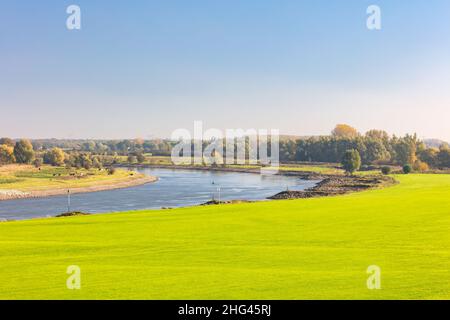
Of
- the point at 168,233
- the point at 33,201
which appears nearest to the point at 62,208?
the point at 33,201

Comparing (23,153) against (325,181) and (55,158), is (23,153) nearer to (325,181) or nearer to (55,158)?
A: (55,158)

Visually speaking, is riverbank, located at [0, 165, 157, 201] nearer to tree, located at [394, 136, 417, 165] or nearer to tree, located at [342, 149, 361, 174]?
tree, located at [342, 149, 361, 174]

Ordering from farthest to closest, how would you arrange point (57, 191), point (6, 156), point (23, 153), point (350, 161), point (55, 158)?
1. point (23, 153)
2. point (6, 156)
3. point (55, 158)
4. point (350, 161)
5. point (57, 191)

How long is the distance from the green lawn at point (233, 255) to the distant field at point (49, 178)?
77.4m

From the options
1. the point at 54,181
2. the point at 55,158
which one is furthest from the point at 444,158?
the point at 55,158

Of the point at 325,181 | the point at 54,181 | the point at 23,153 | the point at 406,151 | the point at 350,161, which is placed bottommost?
the point at 325,181

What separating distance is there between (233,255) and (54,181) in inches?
4059

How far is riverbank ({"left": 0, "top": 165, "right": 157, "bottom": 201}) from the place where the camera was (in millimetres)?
100312

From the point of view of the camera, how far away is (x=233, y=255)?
21.0 metres

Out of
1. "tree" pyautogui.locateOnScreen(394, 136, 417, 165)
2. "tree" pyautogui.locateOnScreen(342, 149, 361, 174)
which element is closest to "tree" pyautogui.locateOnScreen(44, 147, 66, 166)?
"tree" pyautogui.locateOnScreen(342, 149, 361, 174)

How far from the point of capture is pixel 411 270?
1742cm

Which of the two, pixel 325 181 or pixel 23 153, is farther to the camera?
pixel 23 153
